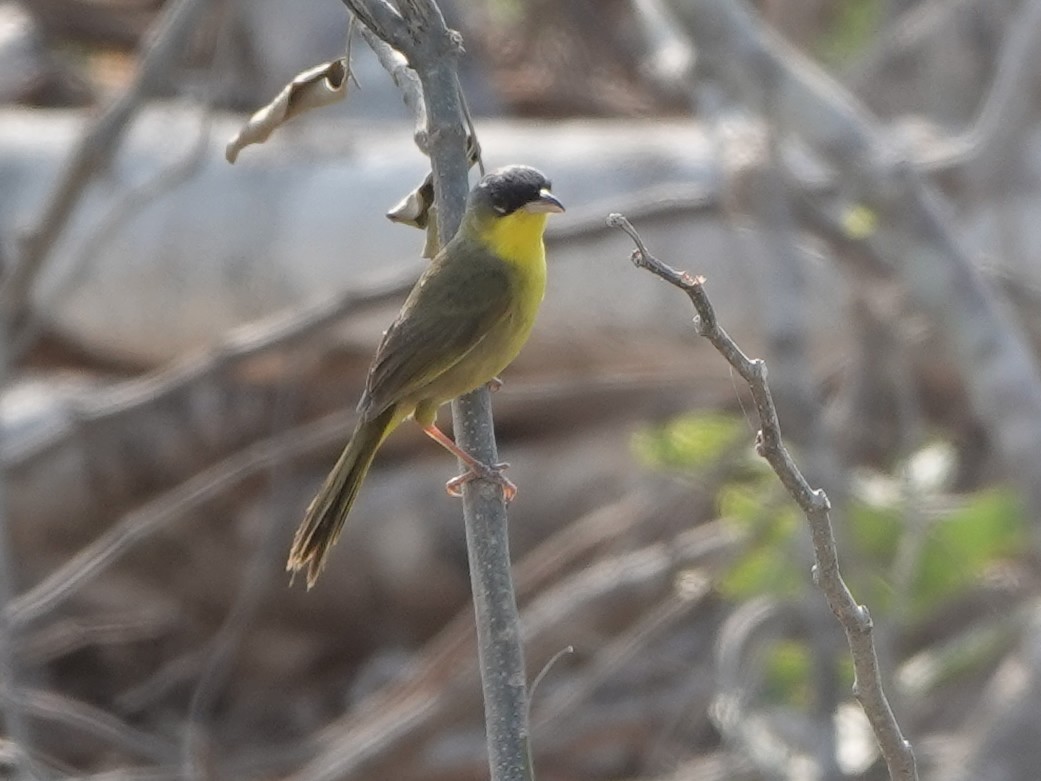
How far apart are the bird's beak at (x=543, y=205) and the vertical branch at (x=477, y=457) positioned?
0.66m

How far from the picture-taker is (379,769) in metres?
4.76

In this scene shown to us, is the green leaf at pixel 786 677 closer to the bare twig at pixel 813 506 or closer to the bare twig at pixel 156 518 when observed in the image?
the bare twig at pixel 156 518

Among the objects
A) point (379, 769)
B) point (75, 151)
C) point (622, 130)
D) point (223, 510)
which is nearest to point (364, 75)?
point (622, 130)

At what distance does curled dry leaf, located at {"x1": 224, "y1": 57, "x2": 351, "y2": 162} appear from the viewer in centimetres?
235

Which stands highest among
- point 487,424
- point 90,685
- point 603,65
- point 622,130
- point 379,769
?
point 603,65

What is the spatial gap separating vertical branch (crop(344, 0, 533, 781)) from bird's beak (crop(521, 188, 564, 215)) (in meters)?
0.66

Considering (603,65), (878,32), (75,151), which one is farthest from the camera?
(603,65)

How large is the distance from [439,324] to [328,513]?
486 mm

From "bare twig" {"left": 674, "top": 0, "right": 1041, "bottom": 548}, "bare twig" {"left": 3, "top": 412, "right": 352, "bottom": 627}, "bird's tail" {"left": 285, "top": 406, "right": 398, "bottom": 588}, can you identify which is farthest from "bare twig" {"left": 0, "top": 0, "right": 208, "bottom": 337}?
"bird's tail" {"left": 285, "top": 406, "right": 398, "bottom": 588}

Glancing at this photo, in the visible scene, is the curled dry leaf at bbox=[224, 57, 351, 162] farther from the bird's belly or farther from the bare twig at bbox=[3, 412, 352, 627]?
the bare twig at bbox=[3, 412, 352, 627]

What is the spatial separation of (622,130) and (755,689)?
200 centimetres

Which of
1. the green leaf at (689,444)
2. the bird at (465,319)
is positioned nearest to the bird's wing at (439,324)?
the bird at (465,319)

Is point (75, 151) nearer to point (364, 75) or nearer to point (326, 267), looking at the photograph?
point (326, 267)

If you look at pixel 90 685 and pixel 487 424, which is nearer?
pixel 487 424
